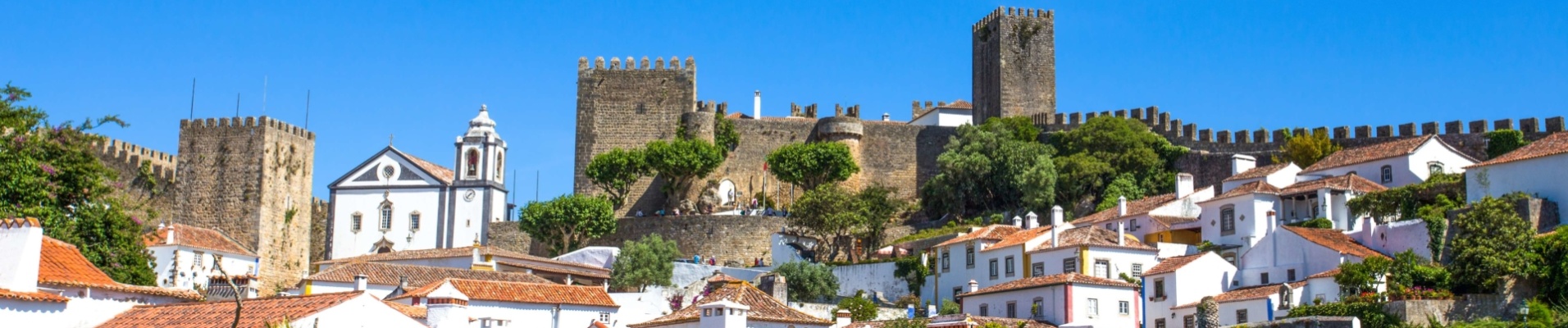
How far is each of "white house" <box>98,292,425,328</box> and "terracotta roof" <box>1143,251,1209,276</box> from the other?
22.3 metres

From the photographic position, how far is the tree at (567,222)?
65875 mm

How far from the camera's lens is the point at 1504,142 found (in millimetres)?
58719

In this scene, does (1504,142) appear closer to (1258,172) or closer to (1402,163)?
(1402,163)

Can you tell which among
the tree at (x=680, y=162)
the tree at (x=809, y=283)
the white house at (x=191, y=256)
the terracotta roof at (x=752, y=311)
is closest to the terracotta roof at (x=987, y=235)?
the tree at (x=809, y=283)

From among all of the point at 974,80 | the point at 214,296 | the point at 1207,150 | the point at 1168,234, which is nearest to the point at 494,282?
the point at 214,296

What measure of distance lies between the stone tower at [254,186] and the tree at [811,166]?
56.9ft

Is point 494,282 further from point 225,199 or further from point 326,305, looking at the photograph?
point 225,199

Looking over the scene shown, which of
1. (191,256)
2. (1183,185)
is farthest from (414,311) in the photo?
(1183,185)

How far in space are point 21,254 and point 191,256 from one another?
36.7 m

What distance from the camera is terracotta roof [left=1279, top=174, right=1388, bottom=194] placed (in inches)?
2052

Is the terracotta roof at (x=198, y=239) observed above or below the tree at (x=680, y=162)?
below

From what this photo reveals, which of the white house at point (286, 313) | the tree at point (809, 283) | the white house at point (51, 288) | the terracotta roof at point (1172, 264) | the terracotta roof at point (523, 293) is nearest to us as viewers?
the white house at point (51, 288)

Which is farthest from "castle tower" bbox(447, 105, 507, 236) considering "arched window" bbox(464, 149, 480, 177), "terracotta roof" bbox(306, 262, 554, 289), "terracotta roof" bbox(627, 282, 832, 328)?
"terracotta roof" bbox(627, 282, 832, 328)

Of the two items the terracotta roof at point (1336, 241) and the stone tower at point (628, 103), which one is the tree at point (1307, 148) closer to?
the terracotta roof at point (1336, 241)
